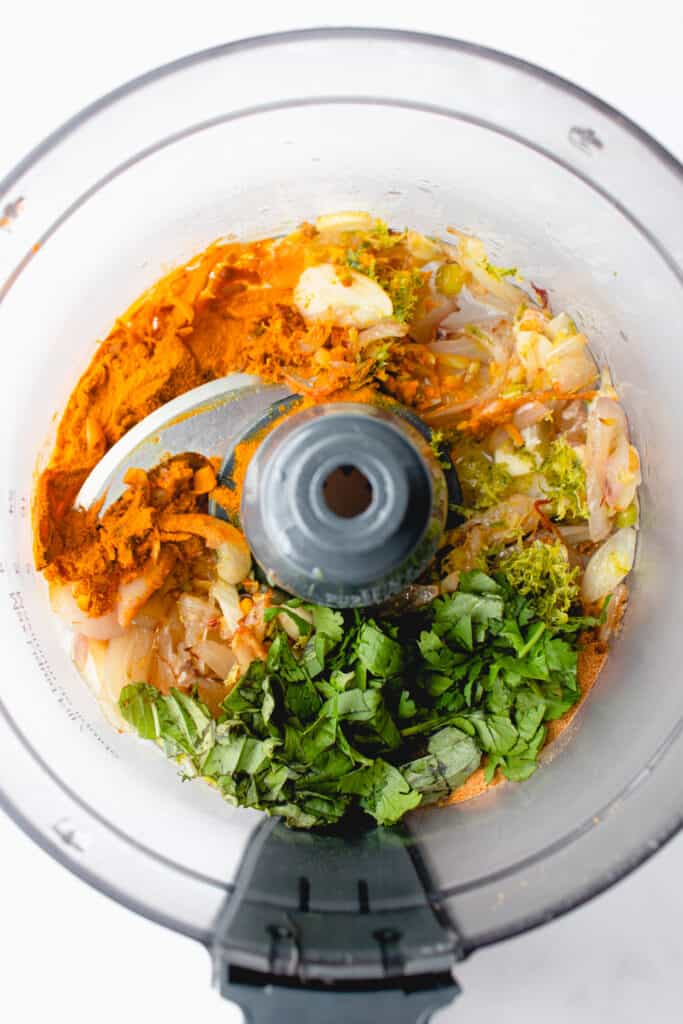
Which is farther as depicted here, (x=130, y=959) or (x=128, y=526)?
(x=130, y=959)

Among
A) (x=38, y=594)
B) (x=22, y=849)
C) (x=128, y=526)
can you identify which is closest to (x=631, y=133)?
(x=128, y=526)

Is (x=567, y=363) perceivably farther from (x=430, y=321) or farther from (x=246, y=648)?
(x=246, y=648)

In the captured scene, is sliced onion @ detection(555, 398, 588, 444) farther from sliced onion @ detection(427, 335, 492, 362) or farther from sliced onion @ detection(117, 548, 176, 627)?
sliced onion @ detection(117, 548, 176, 627)

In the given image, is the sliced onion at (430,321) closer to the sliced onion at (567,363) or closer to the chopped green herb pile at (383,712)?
the sliced onion at (567,363)

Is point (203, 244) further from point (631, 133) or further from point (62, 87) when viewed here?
point (631, 133)

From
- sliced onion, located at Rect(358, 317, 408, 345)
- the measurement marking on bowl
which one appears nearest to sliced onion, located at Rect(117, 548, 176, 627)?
sliced onion, located at Rect(358, 317, 408, 345)

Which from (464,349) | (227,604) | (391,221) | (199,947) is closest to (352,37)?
(391,221)

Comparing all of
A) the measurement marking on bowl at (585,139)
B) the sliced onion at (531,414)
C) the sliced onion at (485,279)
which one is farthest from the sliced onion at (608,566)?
the measurement marking on bowl at (585,139)
